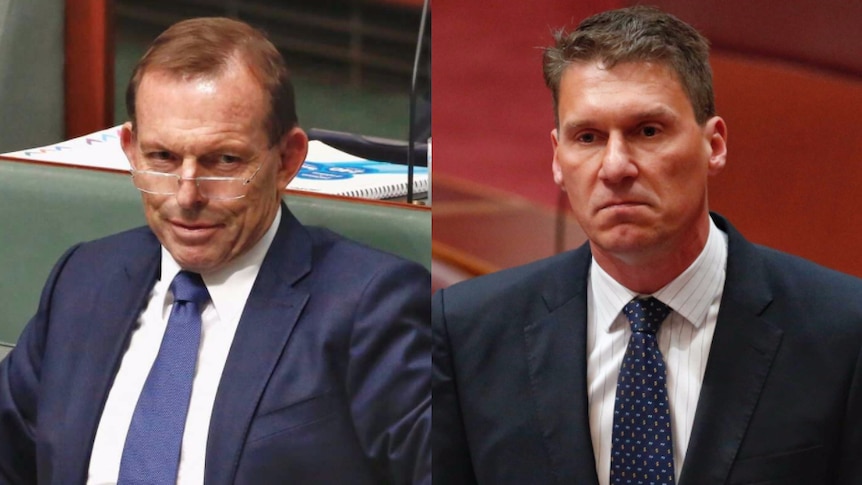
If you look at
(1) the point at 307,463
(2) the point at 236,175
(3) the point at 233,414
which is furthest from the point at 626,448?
(2) the point at 236,175

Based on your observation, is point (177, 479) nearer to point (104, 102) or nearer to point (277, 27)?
point (104, 102)

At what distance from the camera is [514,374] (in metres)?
2.00

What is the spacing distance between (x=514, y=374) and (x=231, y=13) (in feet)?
2.85

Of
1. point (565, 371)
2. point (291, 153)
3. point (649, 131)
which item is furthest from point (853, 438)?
point (291, 153)

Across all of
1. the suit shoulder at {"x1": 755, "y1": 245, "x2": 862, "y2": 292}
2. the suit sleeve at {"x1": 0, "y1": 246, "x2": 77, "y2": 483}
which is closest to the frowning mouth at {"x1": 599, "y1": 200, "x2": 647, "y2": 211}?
the suit shoulder at {"x1": 755, "y1": 245, "x2": 862, "y2": 292}

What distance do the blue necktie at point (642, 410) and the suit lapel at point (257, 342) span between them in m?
0.61

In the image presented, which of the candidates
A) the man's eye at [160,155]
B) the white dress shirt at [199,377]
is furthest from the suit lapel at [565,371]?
the man's eye at [160,155]

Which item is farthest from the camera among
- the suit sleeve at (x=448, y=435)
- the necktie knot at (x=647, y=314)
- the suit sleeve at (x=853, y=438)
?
the suit sleeve at (x=448, y=435)

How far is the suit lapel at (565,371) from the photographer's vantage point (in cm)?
193

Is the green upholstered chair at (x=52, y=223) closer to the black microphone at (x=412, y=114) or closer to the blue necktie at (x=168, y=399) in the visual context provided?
the black microphone at (x=412, y=114)

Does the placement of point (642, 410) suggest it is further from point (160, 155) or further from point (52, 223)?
point (52, 223)

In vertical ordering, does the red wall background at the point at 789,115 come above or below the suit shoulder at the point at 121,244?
above

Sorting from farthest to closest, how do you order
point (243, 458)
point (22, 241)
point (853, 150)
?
point (22, 241) → point (243, 458) → point (853, 150)

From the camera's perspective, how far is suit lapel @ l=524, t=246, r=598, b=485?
193 cm
